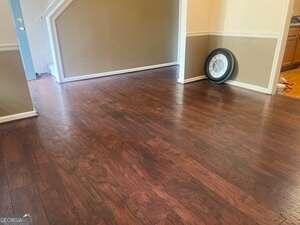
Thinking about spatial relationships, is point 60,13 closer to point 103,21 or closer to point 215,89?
point 103,21

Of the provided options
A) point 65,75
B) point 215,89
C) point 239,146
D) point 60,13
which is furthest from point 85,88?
point 239,146

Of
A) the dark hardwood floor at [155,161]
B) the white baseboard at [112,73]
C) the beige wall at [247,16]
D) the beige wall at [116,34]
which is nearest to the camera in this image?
the dark hardwood floor at [155,161]

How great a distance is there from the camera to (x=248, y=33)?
345 cm

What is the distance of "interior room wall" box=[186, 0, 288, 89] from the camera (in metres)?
3.16

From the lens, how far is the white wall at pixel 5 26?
2421 millimetres

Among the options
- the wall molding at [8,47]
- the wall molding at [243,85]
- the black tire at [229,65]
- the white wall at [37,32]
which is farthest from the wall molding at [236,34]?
the white wall at [37,32]

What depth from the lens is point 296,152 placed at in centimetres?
203

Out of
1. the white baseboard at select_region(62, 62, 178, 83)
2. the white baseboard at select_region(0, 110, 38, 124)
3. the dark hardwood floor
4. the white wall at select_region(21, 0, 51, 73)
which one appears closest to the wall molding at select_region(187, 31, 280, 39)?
the dark hardwood floor

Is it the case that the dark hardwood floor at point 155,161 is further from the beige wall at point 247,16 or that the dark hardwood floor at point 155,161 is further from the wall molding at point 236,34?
the beige wall at point 247,16

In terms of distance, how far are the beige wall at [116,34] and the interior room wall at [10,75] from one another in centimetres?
139

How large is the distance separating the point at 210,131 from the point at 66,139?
146 centimetres

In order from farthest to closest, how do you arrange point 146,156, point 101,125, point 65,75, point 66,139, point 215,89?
point 65,75, point 215,89, point 101,125, point 66,139, point 146,156

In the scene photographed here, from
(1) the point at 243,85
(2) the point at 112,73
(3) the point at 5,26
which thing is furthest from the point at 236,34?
(3) the point at 5,26

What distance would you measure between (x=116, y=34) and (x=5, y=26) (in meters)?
2.17
